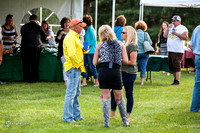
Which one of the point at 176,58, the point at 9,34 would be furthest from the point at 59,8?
the point at 176,58

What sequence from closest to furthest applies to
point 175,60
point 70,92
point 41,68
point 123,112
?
point 123,112 → point 70,92 → point 175,60 → point 41,68

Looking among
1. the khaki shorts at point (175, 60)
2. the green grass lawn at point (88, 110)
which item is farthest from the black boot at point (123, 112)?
the khaki shorts at point (175, 60)

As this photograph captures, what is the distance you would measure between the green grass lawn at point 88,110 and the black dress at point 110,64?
739 millimetres

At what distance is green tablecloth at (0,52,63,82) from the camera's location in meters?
11.4

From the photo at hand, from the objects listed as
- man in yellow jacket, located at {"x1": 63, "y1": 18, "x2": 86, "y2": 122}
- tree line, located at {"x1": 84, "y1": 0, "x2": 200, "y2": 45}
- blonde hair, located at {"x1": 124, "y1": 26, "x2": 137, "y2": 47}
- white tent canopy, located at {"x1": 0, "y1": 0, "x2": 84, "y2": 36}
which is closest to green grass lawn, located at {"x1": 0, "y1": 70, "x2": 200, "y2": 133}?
man in yellow jacket, located at {"x1": 63, "y1": 18, "x2": 86, "y2": 122}

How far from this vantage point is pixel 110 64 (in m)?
5.52

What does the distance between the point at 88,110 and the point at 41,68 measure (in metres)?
4.74

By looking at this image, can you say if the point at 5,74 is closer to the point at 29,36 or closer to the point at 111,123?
the point at 29,36

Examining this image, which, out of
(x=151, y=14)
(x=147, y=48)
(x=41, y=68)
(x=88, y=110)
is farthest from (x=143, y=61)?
(x=151, y=14)

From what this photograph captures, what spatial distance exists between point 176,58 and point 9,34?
5.17m

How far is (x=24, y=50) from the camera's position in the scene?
36.9 feet

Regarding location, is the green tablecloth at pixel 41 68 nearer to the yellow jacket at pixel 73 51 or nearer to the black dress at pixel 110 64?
the yellow jacket at pixel 73 51

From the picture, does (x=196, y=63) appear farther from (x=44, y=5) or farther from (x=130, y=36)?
(x=44, y=5)

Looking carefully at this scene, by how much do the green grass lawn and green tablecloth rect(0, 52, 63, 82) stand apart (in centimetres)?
56
